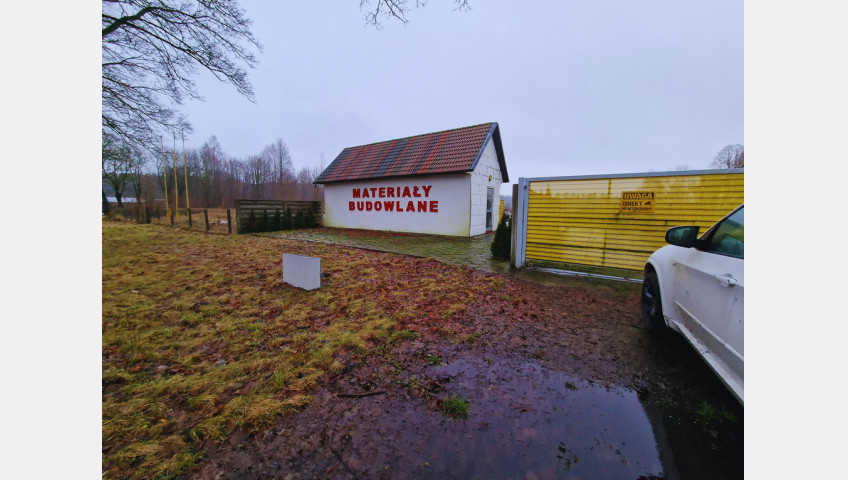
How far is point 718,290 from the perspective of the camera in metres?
2.13

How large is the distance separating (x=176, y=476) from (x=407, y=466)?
1300mm

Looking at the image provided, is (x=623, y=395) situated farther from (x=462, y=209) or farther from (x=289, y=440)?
(x=462, y=209)

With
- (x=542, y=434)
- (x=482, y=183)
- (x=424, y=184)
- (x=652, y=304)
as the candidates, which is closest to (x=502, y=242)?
(x=652, y=304)

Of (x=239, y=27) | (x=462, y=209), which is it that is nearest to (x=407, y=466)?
(x=239, y=27)

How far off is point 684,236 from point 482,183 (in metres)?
12.1

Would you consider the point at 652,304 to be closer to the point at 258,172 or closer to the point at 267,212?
the point at 267,212

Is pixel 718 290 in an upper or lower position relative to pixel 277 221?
lower

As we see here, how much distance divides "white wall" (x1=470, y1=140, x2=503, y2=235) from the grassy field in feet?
22.6

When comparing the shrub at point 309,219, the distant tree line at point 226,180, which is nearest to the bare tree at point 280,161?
the distant tree line at point 226,180

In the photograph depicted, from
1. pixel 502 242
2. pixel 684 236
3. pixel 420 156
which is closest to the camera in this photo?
pixel 684 236

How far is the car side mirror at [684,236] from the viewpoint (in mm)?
2689

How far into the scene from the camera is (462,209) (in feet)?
45.1

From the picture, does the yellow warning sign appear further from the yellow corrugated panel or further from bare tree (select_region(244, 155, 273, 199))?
bare tree (select_region(244, 155, 273, 199))

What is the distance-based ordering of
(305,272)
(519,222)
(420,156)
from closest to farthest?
(305,272)
(519,222)
(420,156)
